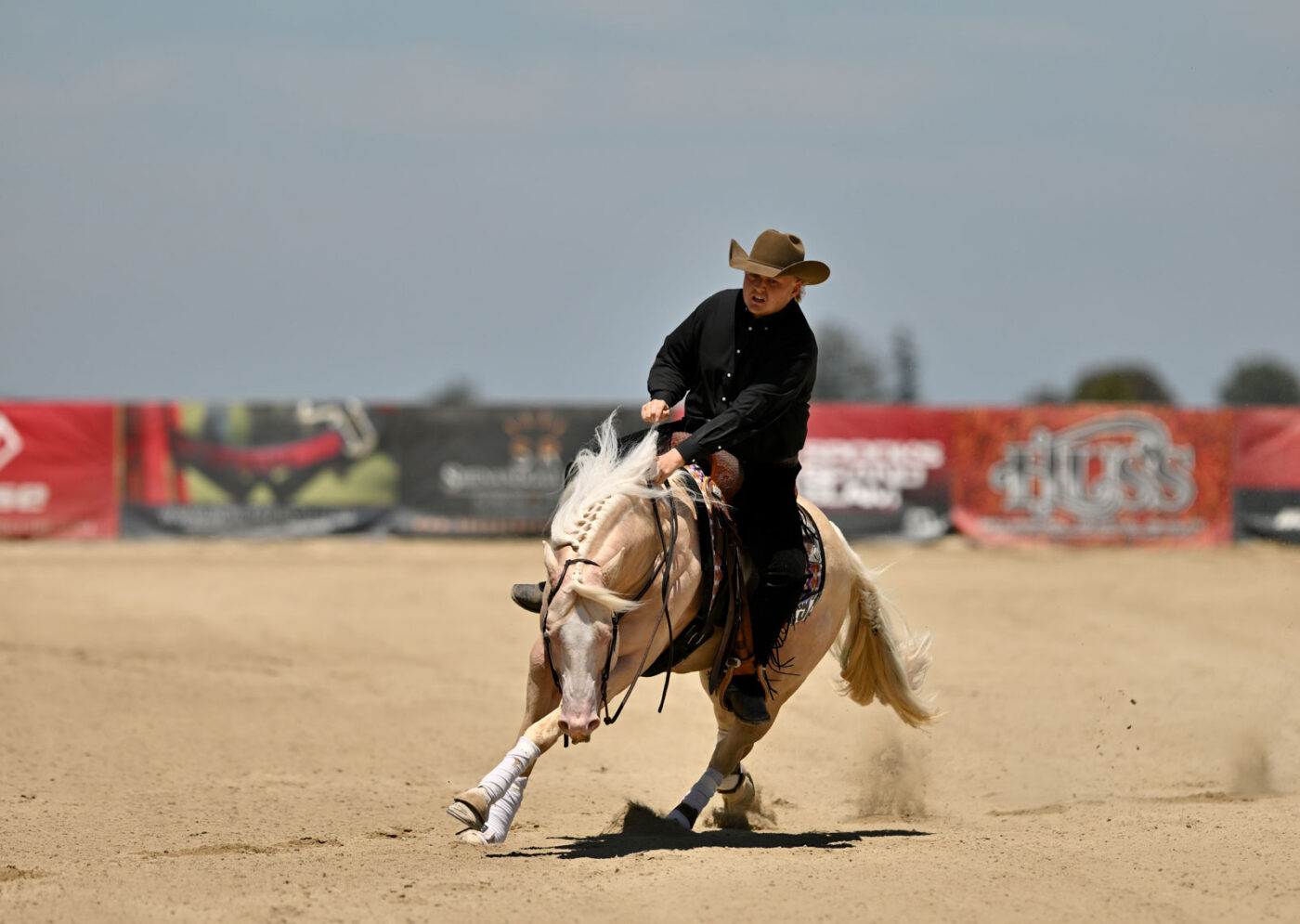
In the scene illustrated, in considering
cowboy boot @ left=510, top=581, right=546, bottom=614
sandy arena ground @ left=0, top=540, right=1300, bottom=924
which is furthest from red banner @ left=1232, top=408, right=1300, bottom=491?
cowboy boot @ left=510, top=581, right=546, bottom=614

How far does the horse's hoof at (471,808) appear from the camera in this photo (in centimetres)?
536

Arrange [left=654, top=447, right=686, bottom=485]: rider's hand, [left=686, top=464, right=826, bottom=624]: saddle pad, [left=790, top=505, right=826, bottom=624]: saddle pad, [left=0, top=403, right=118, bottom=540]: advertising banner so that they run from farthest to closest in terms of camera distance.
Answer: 1. [left=0, top=403, right=118, bottom=540]: advertising banner
2. [left=790, top=505, right=826, bottom=624]: saddle pad
3. [left=686, top=464, right=826, bottom=624]: saddle pad
4. [left=654, top=447, right=686, bottom=485]: rider's hand

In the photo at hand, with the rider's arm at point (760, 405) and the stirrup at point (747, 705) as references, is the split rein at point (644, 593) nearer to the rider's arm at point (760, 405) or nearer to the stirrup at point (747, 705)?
the rider's arm at point (760, 405)

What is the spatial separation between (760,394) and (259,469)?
48.2 feet

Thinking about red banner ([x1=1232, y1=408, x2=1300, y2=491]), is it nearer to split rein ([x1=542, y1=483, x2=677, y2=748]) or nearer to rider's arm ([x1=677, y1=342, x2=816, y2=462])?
rider's arm ([x1=677, y1=342, x2=816, y2=462])

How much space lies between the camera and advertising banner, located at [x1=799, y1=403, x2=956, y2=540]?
1966 centimetres

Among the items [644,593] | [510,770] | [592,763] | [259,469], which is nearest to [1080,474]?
[259,469]

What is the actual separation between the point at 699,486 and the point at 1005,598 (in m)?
9.47

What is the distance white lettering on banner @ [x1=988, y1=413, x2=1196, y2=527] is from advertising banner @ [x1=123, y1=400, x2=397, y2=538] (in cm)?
840

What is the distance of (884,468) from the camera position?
64.8ft

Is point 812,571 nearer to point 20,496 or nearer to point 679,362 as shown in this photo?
point 679,362

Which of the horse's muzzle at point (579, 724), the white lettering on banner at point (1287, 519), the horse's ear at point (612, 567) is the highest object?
the horse's ear at point (612, 567)

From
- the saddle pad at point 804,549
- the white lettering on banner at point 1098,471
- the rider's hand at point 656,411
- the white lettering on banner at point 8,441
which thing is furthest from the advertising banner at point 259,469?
the rider's hand at point 656,411

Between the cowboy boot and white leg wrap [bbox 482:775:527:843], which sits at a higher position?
the cowboy boot
